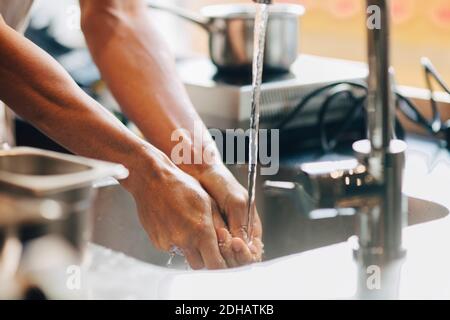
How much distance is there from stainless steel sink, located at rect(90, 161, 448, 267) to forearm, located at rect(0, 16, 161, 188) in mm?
324

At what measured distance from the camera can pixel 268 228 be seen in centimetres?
127

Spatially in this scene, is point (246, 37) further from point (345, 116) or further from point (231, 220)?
point (231, 220)

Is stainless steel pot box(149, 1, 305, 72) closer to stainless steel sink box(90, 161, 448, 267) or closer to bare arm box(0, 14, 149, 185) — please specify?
stainless steel sink box(90, 161, 448, 267)

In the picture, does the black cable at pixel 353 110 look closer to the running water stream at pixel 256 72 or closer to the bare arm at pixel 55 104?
the running water stream at pixel 256 72

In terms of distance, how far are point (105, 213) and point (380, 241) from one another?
59 cm

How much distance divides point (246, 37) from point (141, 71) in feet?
0.92

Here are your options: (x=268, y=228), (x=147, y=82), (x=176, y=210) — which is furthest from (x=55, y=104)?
(x=268, y=228)

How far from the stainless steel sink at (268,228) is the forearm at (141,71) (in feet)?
0.51

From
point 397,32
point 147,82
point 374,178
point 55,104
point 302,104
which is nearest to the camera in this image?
point 374,178

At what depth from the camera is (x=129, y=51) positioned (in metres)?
1.21

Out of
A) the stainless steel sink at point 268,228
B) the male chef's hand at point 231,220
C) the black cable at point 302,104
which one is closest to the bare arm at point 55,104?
the male chef's hand at point 231,220

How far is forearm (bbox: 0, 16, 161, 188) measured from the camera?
Result: 2.75 ft
